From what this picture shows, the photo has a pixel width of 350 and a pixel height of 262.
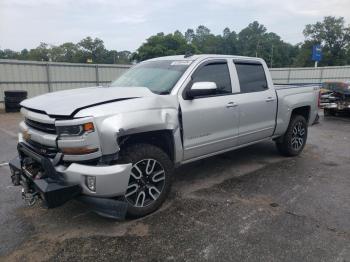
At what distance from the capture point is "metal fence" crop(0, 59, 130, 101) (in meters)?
15.2

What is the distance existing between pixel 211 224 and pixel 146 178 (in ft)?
2.95

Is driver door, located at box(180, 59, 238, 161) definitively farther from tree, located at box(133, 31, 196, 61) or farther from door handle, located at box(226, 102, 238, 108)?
tree, located at box(133, 31, 196, 61)

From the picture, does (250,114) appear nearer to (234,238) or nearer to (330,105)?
(234,238)

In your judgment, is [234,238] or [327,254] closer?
[327,254]

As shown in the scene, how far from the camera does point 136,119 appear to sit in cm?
320

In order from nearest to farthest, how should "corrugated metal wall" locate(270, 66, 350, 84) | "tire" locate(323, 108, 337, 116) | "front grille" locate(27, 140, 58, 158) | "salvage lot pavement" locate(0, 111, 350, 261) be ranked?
"salvage lot pavement" locate(0, 111, 350, 261) → "front grille" locate(27, 140, 58, 158) → "tire" locate(323, 108, 337, 116) → "corrugated metal wall" locate(270, 66, 350, 84)

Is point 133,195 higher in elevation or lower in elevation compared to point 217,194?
higher

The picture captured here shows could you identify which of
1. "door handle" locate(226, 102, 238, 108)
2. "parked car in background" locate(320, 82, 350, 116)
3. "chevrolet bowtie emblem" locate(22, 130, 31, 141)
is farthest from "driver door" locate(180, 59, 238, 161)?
"parked car in background" locate(320, 82, 350, 116)

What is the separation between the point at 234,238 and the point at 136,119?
1605 millimetres

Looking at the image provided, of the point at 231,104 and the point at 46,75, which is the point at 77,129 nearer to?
the point at 231,104

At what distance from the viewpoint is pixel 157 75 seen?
423 cm

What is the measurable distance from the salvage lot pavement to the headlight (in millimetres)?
1113

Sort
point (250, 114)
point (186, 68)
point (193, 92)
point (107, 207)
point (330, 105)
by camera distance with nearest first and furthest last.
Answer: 1. point (107, 207)
2. point (193, 92)
3. point (186, 68)
4. point (250, 114)
5. point (330, 105)

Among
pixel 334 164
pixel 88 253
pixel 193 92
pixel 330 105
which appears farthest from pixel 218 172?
pixel 330 105
